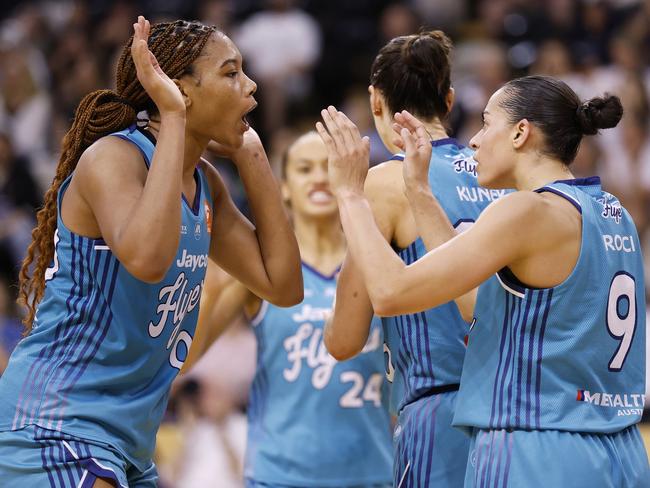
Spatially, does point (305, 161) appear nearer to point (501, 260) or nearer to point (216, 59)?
point (216, 59)

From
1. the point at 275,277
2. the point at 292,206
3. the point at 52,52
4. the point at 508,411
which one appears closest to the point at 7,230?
the point at 52,52

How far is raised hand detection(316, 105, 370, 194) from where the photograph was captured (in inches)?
146

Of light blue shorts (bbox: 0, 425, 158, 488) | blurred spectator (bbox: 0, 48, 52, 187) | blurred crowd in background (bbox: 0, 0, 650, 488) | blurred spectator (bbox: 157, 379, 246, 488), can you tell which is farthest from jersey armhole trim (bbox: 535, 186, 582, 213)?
blurred spectator (bbox: 0, 48, 52, 187)

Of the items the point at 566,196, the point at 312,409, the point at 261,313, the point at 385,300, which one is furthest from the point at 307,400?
the point at 566,196

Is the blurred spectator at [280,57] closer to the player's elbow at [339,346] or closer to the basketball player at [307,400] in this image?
the basketball player at [307,400]

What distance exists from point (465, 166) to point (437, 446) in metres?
1.04

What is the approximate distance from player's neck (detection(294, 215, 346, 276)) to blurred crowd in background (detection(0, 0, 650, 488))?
3.73 meters

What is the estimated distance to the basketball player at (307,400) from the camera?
543cm

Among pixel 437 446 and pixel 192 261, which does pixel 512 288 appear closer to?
pixel 437 446

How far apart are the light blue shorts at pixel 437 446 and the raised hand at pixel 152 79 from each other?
4.63 ft

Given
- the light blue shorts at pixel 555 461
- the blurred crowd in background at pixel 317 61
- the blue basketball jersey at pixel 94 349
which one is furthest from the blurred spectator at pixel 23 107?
the light blue shorts at pixel 555 461

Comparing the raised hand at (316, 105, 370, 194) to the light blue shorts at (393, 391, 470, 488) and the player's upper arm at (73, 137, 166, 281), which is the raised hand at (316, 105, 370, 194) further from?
the light blue shorts at (393, 391, 470, 488)

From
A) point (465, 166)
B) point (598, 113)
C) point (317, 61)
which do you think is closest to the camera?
point (598, 113)

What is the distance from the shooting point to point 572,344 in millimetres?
3453
